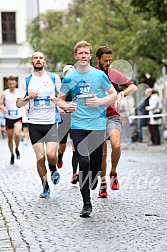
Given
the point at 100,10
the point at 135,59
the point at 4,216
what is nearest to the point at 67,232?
the point at 4,216

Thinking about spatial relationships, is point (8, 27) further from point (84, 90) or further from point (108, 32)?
point (84, 90)

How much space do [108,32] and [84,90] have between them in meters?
21.9

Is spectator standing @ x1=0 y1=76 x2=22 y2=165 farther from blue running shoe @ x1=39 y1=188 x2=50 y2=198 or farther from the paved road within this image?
blue running shoe @ x1=39 y1=188 x2=50 y2=198

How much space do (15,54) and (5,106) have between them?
106 ft

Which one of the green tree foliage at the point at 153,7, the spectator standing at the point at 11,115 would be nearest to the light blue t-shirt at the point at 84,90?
the spectator standing at the point at 11,115

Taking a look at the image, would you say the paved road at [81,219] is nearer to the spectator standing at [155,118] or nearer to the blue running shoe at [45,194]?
the blue running shoe at [45,194]

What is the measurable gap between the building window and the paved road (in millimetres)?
36869

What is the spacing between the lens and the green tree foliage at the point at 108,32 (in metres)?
25.7

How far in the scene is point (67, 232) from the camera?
7.17m

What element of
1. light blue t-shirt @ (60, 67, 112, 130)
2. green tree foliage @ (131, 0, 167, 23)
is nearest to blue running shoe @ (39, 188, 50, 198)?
light blue t-shirt @ (60, 67, 112, 130)

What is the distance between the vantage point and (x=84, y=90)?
838 cm

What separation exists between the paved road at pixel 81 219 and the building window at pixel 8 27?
36869 mm

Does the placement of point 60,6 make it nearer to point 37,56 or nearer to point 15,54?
point 15,54

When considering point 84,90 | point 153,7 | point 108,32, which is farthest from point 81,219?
point 108,32
